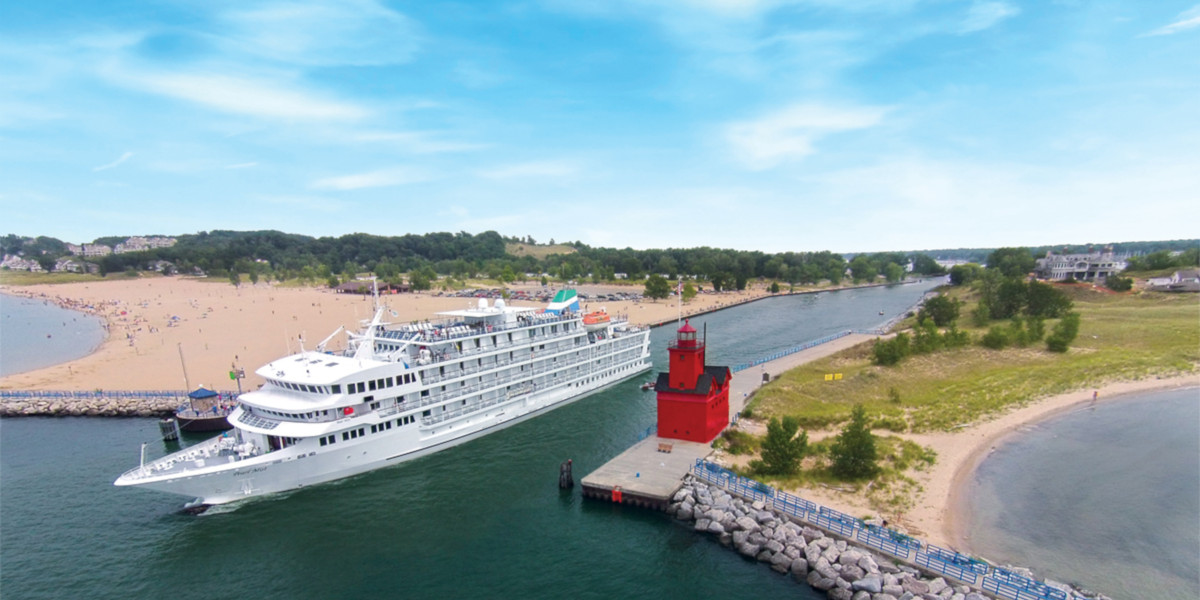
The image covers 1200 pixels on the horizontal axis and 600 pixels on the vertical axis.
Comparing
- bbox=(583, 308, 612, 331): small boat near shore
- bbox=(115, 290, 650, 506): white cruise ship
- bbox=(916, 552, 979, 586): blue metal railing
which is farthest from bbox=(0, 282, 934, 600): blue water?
bbox=(583, 308, 612, 331): small boat near shore

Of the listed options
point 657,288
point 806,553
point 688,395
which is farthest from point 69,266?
point 806,553

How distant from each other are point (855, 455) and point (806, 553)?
839cm

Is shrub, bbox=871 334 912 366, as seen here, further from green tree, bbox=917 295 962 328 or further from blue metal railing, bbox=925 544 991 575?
blue metal railing, bbox=925 544 991 575

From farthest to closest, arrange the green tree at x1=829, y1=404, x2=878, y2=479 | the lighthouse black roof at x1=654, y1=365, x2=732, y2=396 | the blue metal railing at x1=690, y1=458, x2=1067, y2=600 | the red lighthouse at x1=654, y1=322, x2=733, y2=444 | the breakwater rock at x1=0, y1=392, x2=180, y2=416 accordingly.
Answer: the breakwater rock at x1=0, y1=392, x2=180, y2=416
the lighthouse black roof at x1=654, y1=365, x2=732, y2=396
the red lighthouse at x1=654, y1=322, x2=733, y2=444
the green tree at x1=829, y1=404, x2=878, y2=479
the blue metal railing at x1=690, y1=458, x2=1067, y2=600

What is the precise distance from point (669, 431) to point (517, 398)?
554 inches

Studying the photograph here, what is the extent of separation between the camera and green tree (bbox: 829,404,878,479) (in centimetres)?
2872

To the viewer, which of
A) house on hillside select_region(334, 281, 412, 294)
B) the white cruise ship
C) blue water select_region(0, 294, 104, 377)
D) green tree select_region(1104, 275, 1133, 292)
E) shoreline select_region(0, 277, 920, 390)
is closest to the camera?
the white cruise ship

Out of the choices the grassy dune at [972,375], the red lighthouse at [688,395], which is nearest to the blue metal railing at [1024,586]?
the red lighthouse at [688,395]

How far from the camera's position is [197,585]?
23.2 meters

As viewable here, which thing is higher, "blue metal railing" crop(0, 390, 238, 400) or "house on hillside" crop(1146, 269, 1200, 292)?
"house on hillside" crop(1146, 269, 1200, 292)

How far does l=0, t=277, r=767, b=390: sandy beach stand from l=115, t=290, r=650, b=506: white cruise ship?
24.2 feet

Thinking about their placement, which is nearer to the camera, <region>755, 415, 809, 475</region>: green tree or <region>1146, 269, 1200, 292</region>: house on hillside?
<region>755, 415, 809, 475</region>: green tree

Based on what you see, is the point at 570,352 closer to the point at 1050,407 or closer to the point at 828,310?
the point at 1050,407

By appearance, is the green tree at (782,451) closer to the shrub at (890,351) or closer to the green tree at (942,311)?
the shrub at (890,351)
